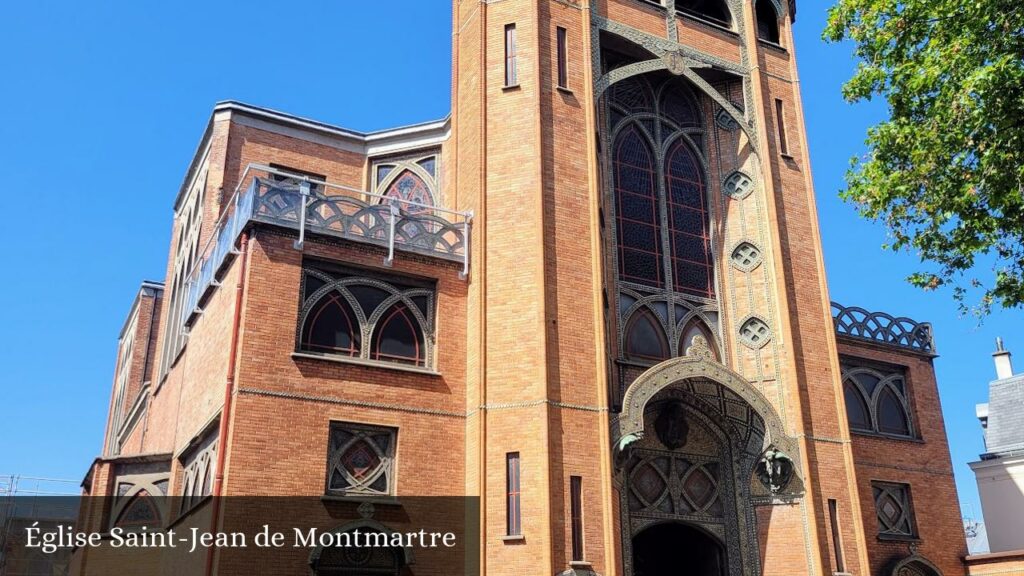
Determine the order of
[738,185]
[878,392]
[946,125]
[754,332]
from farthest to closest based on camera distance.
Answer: [878,392] → [738,185] → [754,332] → [946,125]

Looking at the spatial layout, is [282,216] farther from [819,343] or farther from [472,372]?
[819,343]

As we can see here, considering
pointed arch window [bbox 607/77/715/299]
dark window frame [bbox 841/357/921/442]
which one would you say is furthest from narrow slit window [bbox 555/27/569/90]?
dark window frame [bbox 841/357/921/442]

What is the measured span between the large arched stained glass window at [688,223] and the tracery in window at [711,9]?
11.8 ft

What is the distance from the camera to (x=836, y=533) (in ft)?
62.8

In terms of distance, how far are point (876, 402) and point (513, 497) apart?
38.1 ft

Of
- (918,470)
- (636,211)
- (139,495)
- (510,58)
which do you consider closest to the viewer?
(510,58)

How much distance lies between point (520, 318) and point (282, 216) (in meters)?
4.67

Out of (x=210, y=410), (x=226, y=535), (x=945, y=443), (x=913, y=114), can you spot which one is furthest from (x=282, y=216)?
(x=945, y=443)

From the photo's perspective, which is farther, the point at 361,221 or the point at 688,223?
the point at 688,223

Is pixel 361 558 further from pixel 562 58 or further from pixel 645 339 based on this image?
pixel 562 58

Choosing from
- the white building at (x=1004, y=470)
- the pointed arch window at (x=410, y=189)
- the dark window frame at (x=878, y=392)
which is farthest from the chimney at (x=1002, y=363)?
the pointed arch window at (x=410, y=189)

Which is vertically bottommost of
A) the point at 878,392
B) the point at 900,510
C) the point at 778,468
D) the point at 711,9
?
the point at 900,510
